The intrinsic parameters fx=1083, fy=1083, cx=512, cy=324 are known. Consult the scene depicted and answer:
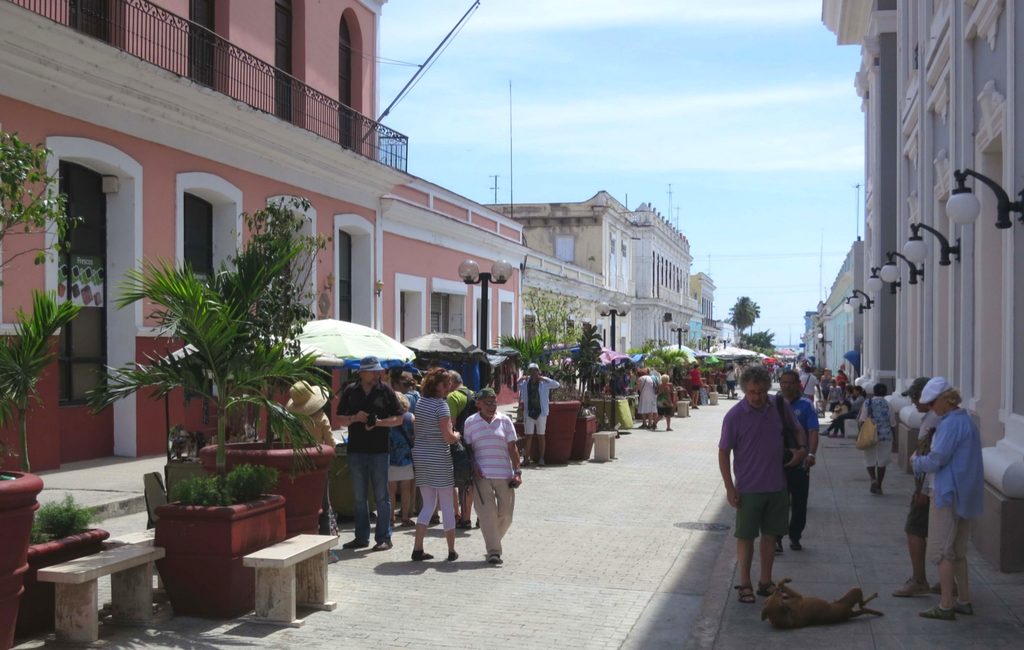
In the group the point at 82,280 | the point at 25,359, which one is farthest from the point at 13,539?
the point at 82,280

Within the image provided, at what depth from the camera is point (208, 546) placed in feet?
22.8

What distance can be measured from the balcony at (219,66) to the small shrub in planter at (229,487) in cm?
758

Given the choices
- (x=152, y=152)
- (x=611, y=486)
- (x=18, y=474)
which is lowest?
(x=611, y=486)

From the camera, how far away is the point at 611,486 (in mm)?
14992

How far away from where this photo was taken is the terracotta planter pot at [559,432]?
17594 millimetres

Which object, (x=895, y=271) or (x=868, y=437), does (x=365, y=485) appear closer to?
(x=868, y=437)

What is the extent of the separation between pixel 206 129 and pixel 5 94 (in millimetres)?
4299

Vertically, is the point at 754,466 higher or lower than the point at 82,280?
lower

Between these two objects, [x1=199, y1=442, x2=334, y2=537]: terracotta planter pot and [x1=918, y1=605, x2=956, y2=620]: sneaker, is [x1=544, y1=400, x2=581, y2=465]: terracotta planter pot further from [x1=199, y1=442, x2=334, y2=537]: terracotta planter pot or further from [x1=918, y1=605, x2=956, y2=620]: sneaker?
[x1=918, y1=605, x2=956, y2=620]: sneaker

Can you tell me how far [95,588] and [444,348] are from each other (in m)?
12.5

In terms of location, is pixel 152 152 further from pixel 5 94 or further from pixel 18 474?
pixel 18 474

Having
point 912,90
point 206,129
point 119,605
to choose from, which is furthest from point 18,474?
point 912,90

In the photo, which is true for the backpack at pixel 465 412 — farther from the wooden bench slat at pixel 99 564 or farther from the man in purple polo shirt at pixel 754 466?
the wooden bench slat at pixel 99 564

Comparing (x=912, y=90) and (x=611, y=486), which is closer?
(x=611, y=486)
